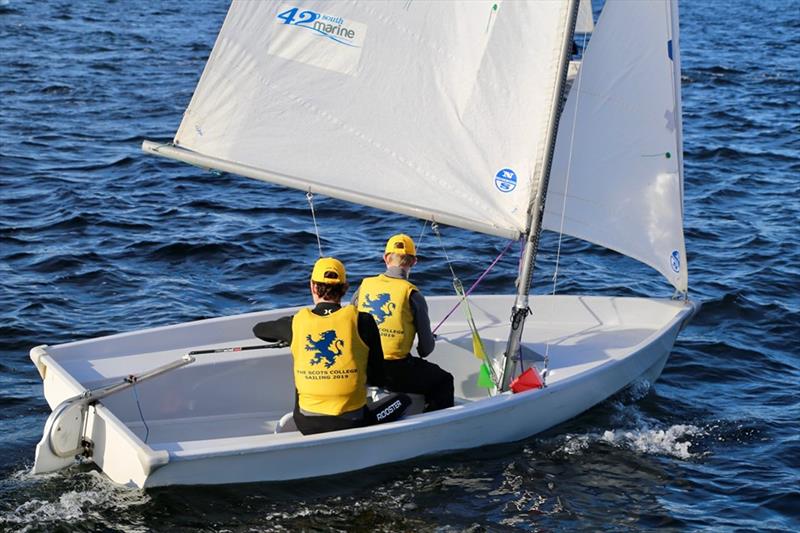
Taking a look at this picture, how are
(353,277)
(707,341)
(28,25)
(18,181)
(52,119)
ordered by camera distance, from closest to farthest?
(707,341), (353,277), (18,181), (52,119), (28,25)

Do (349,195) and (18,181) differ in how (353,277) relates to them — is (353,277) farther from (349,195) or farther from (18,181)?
(18,181)

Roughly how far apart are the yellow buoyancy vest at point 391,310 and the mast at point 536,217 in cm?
73

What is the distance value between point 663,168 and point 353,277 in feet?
13.4

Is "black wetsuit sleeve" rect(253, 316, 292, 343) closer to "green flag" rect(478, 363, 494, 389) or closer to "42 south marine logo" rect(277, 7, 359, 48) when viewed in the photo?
"green flag" rect(478, 363, 494, 389)

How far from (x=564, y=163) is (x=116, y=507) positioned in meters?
3.58

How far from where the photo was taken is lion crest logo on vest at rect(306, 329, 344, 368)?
6.70m

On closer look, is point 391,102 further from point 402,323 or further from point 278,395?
point 278,395

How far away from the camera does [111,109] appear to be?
18.2 m

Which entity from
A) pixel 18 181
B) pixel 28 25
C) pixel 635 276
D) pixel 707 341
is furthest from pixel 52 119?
pixel 707 341

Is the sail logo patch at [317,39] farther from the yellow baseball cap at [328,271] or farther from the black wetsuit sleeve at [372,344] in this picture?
the black wetsuit sleeve at [372,344]

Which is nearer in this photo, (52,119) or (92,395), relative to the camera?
(92,395)

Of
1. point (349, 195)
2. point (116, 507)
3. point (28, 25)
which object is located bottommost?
point (116, 507)

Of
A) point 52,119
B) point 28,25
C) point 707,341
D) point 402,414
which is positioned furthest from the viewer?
point 28,25

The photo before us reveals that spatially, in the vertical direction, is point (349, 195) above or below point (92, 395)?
above
